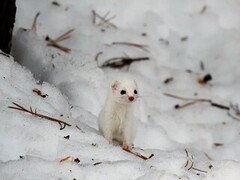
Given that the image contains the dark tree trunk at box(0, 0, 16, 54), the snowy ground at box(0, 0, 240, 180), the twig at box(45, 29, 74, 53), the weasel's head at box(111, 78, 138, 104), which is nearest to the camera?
the snowy ground at box(0, 0, 240, 180)

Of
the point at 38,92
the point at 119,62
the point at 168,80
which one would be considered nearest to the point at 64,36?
the point at 119,62

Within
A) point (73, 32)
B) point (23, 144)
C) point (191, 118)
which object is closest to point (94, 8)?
point (73, 32)

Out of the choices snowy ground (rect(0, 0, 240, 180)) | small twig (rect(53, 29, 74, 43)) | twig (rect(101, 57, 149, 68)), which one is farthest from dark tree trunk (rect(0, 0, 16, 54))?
twig (rect(101, 57, 149, 68))

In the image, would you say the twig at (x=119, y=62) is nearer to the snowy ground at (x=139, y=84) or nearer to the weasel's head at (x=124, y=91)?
the snowy ground at (x=139, y=84)

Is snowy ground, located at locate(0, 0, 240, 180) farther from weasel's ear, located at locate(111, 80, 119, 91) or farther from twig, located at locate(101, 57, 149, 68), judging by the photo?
weasel's ear, located at locate(111, 80, 119, 91)

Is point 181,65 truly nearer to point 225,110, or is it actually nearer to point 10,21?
point 225,110


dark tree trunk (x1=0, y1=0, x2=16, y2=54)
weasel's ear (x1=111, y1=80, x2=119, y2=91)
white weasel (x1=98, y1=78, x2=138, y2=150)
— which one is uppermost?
dark tree trunk (x1=0, y1=0, x2=16, y2=54)
